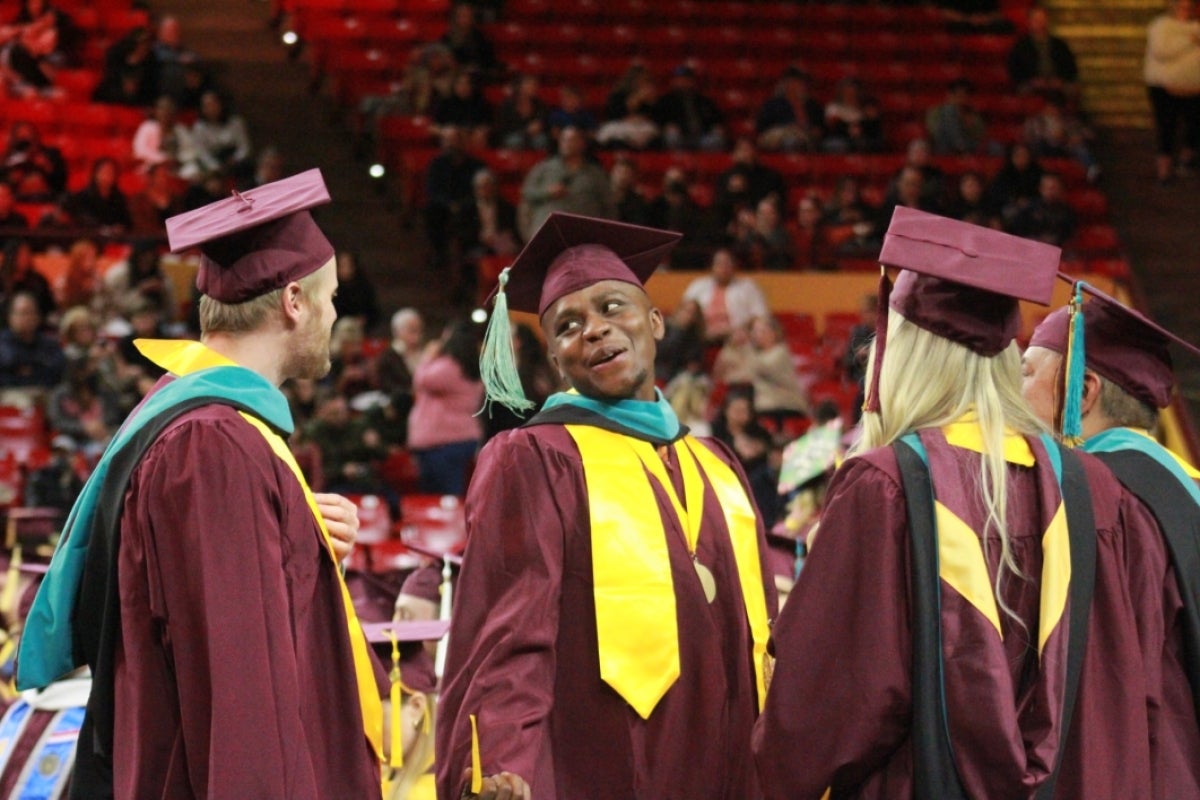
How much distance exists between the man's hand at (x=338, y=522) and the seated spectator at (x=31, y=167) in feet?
32.1

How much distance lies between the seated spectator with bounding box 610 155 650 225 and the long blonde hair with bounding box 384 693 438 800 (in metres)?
8.16

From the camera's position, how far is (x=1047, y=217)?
44.0 feet

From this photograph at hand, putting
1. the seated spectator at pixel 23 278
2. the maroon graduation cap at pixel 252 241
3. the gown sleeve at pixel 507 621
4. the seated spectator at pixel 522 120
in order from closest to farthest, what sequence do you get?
the maroon graduation cap at pixel 252 241 < the gown sleeve at pixel 507 621 < the seated spectator at pixel 23 278 < the seated spectator at pixel 522 120

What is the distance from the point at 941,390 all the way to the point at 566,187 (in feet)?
30.8

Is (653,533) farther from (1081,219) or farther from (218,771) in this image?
(1081,219)

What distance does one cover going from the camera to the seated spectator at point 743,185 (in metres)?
13.3

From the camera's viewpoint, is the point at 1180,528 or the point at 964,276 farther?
the point at 1180,528

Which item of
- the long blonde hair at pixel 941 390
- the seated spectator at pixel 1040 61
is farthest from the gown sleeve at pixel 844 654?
the seated spectator at pixel 1040 61

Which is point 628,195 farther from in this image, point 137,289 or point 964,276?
point 964,276

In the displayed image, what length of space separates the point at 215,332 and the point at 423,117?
11141 mm

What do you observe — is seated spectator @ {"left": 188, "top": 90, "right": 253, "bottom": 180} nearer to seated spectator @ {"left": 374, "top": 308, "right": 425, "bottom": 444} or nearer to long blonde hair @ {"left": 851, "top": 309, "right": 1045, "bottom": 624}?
seated spectator @ {"left": 374, "top": 308, "right": 425, "bottom": 444}

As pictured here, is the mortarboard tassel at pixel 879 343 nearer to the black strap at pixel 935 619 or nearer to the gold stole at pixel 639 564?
the black strap at pixel 935 619

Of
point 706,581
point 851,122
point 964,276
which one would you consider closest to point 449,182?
point 851,122

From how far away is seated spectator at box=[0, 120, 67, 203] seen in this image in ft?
41.4
